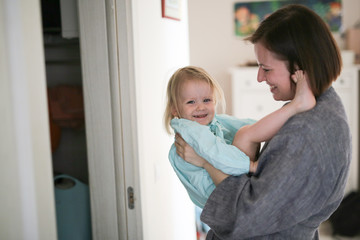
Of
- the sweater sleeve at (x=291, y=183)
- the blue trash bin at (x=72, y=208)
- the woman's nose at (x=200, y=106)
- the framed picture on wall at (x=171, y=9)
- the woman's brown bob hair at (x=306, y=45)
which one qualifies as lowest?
the blue trash bin at (x=72, y=208)

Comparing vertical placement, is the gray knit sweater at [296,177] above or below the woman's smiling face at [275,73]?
below

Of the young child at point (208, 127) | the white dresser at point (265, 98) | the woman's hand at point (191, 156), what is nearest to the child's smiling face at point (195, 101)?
the young child at point (208, 127)

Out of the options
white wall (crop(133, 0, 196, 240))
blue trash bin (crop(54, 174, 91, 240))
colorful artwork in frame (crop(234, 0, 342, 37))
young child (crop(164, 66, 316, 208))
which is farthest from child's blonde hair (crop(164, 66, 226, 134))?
colorful artwork in frame (crop(234, 0, 342, 37))

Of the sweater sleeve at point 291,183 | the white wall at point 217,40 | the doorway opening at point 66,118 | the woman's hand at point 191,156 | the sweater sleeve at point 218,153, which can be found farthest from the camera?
the white wall at point 217,40

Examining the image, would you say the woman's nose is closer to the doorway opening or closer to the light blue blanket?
the light blue blanket

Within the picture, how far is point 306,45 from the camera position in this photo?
102 centimetres

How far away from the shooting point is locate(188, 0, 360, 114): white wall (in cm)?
405

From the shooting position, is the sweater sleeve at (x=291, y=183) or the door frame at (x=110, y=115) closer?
the sweater sleeve at (x=291, y=183)

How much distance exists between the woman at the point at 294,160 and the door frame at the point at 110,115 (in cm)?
39

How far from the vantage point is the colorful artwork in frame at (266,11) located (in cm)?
382

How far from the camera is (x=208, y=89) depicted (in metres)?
1.36

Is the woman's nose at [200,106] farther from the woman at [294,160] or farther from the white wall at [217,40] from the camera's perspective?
the white wall at [217,40]

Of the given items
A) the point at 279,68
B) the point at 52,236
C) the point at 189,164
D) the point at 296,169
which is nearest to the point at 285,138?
the point at 296,169

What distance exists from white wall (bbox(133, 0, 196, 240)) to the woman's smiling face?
1.63ft
